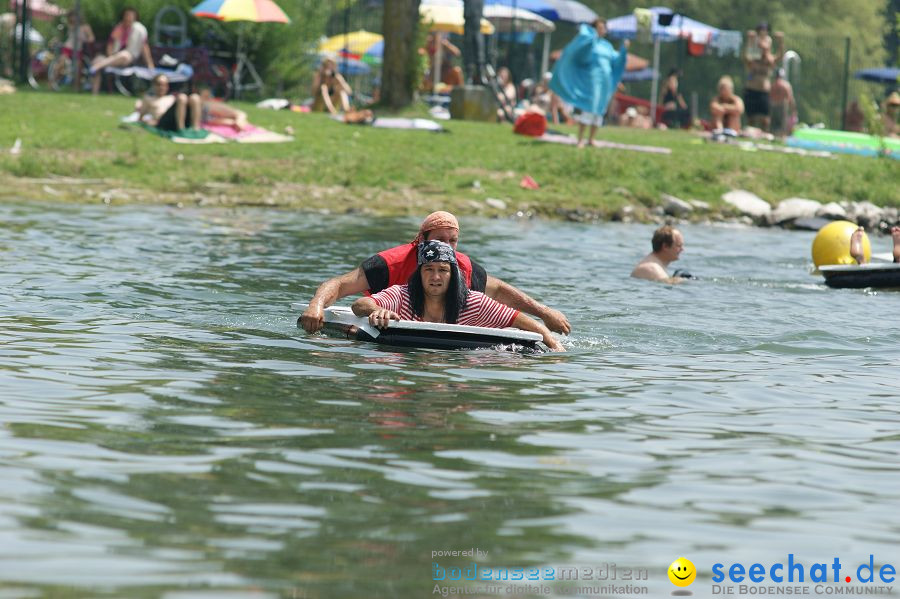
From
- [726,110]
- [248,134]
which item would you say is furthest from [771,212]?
[248,134]

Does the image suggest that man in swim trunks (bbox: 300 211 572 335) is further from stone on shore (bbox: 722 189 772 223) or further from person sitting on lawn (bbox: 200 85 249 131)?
person sitting on lawn (bbox: 200 85 249 131)

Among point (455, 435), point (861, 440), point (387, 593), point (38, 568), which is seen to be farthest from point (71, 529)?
point (861, 440)

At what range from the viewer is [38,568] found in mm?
5574

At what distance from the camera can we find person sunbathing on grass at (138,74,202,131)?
25.9 metres

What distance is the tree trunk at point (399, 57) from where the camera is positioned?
30484 millimetres

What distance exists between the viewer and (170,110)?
85.0 feet

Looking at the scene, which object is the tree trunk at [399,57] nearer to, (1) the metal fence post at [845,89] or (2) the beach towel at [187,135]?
(2) the beach towel at [187,135]

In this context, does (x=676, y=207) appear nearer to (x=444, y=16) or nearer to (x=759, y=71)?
(x=759, y=71)

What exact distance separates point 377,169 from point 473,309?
13.8 meters

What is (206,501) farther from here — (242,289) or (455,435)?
(242,289)

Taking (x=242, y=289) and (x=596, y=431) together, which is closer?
(x=596, y=431)

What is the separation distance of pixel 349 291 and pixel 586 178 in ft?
47.5

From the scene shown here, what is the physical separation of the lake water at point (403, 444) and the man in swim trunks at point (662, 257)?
4.91ft

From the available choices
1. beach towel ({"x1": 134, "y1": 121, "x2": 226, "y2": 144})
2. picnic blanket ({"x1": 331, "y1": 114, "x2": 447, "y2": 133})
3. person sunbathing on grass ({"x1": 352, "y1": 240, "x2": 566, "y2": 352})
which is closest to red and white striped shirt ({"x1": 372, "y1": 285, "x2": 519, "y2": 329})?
person sunbathing on grass ({"x1": 352, "y1": 240, "x2": 566, "y2": 352})
